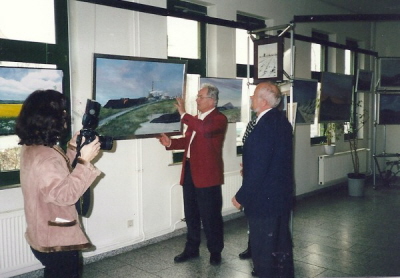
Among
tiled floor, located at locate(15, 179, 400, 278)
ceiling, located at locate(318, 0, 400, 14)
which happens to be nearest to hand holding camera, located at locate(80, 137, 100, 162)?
tiled floor, located at locate(15, 179, 400, 278)

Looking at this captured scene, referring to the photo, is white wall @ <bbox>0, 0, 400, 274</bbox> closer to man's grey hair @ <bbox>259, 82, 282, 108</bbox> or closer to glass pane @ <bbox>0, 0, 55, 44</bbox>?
glass pane @ <bbox>0, 0, 55, 44</bbox>

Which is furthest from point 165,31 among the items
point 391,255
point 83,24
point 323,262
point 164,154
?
point 391,255

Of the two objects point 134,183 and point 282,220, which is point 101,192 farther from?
point 282,220

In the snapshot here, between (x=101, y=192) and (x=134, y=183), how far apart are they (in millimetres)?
401

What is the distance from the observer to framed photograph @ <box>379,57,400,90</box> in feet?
23.4

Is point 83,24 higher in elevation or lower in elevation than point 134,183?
higher

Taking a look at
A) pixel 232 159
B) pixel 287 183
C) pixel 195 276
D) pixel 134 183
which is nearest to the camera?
pixel 287 183

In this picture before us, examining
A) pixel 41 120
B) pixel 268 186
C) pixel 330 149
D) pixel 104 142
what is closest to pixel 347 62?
pixel 330 149

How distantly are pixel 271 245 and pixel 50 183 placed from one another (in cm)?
153

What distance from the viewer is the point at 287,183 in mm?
2607

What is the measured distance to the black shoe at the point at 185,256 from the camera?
3.65m

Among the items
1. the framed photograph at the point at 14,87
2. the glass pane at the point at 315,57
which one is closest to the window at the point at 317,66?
the glass pane at the point at 315,57

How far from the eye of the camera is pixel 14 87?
298cm

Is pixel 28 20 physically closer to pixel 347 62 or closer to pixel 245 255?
pixel 245 255
